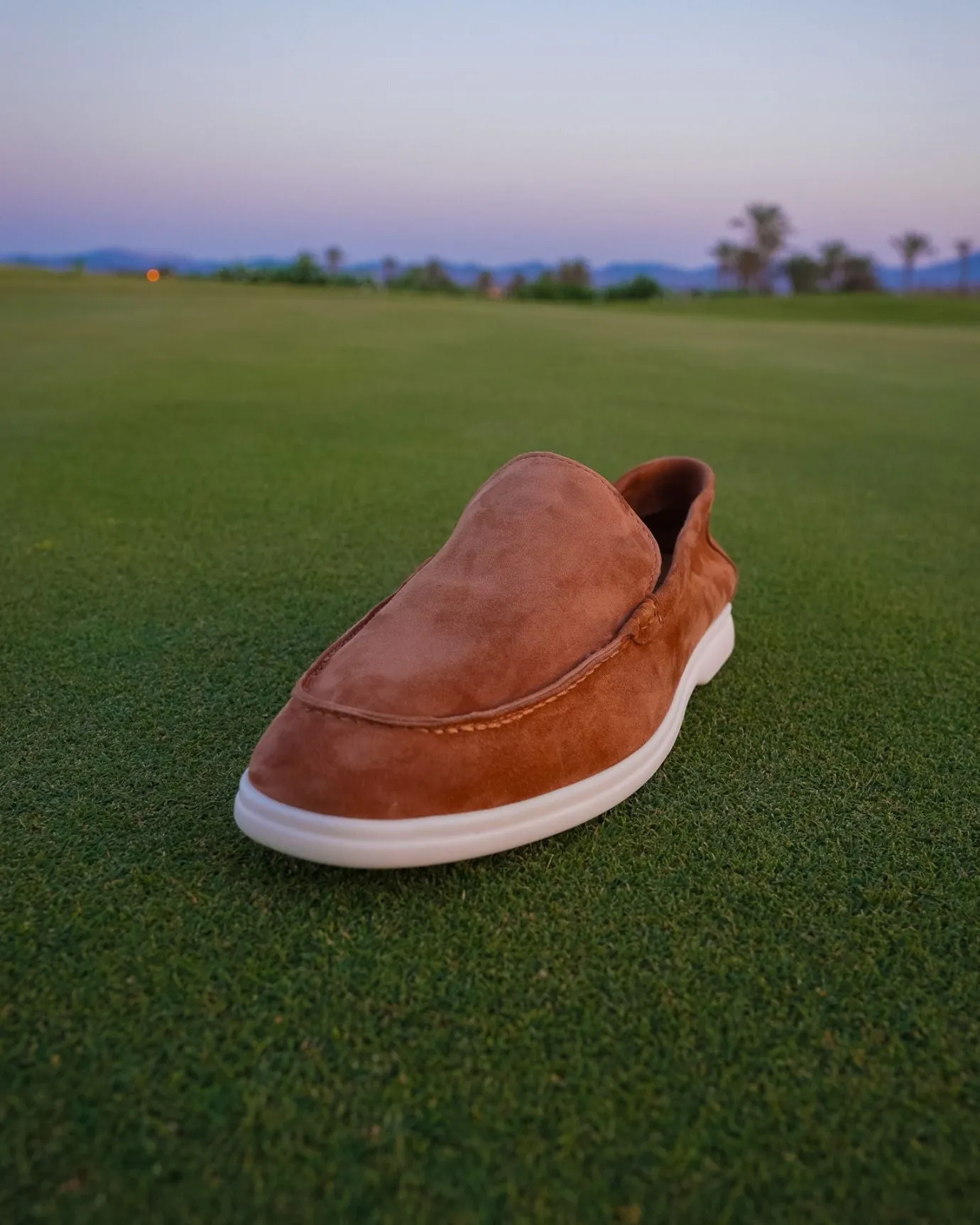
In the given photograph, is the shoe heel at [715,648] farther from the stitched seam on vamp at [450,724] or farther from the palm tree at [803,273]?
the palm tree at [803,273]

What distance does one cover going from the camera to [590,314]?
46.3 ft

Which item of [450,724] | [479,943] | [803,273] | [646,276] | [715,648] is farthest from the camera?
[803,273]

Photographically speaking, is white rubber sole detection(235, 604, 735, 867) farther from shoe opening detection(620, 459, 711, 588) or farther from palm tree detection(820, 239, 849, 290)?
palm tree detection(820, 239, 849, 290)

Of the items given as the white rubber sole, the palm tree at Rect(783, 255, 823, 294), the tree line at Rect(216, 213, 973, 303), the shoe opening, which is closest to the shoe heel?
the shoe opening

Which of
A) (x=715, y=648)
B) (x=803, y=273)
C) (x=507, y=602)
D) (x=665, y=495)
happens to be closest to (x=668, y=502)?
(x=665, y=495)

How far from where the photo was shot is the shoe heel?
1.60m

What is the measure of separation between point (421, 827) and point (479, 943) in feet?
0.48

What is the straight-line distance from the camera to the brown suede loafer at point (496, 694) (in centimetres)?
106

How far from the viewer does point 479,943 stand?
986 millimetres

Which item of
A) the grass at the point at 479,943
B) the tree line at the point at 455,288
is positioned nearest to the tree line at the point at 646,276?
the tree line at the point at 455,288

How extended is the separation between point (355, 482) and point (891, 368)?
5736 mm

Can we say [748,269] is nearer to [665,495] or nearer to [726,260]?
[726,260]

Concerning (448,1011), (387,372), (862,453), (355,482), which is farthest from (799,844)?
(387,372)

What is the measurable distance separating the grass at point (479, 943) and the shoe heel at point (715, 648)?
6cm
